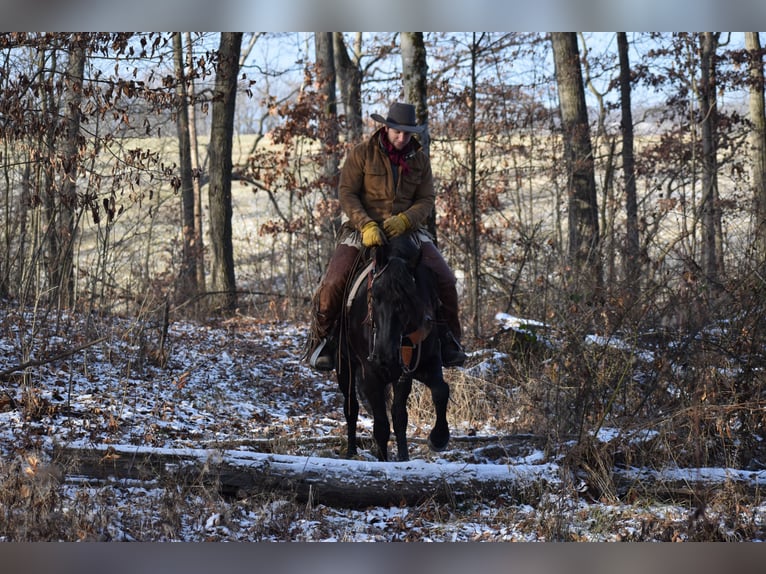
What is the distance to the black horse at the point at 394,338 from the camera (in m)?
6.68

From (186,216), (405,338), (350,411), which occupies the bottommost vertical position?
(350,411)

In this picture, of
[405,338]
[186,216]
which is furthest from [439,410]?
[186,216]

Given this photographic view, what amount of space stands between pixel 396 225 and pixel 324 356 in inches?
66.3

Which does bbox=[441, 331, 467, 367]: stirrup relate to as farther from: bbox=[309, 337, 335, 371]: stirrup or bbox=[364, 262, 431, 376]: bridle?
bbox=[309, 337, 335, 371]: stirrup

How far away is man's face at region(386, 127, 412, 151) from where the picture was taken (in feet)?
24.7

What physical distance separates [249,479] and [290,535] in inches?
30.6

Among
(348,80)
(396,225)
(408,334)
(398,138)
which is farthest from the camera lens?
(348,80)

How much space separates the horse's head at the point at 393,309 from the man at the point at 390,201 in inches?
27.1

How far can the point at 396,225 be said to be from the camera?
7.29m

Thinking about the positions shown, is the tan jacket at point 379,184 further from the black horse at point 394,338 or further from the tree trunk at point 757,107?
the tree trunk at point 757,107

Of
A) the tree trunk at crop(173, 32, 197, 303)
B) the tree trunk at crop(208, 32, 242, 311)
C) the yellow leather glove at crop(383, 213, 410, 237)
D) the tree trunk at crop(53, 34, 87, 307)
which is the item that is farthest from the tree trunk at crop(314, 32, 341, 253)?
the yellow leather glove at crop(383, 213, 410, 237)

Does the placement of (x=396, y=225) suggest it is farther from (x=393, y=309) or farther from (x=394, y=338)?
(x=394, y=338)

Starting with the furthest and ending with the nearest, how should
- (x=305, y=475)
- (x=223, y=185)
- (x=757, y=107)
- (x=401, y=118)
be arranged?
(x=223, y=185), (x=757, y=107), (x=401, y=118), (x=305, y=475)

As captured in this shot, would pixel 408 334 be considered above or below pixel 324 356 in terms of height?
above
